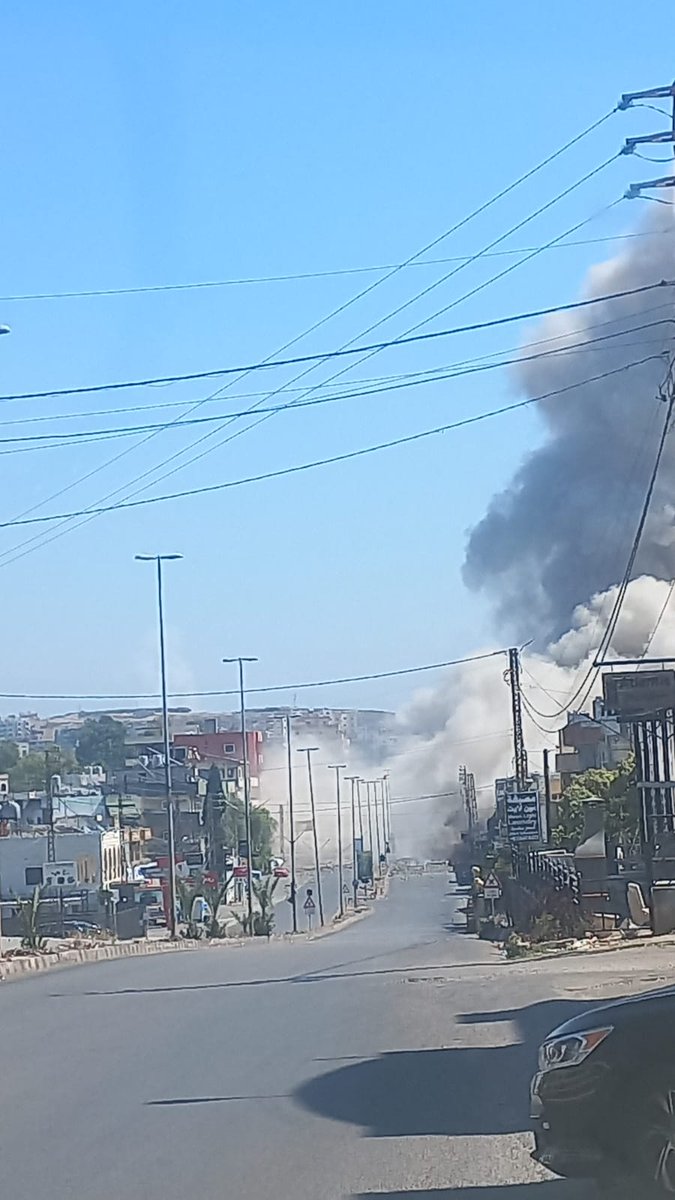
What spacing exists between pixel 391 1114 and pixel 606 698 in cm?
1647

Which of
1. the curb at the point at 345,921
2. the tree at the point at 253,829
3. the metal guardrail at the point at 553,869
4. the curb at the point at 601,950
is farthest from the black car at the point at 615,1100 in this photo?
the tree at the point at 253,829

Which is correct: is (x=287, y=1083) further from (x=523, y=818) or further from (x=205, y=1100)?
(x=523, y=818)

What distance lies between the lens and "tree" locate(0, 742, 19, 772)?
130625 mm

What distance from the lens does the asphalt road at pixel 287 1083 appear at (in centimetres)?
905

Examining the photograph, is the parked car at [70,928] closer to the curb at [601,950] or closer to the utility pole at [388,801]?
the curb at [601,950]

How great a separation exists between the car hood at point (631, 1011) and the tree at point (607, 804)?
3381cm

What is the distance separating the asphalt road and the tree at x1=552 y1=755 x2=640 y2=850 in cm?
2125

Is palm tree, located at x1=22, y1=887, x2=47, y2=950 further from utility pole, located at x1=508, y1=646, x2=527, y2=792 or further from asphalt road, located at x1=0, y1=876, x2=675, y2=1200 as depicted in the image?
utility pole, located at x1=508, y1=646, x2=527, y2=792

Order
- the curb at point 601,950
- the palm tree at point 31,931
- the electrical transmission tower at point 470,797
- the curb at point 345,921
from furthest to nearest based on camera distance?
the electrical transmission tower at point 470,797, the curb at point 345,921, the palm tree at point 31,931, the curb at point 601,950

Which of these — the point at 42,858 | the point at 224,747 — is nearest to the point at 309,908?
the point at 42,858

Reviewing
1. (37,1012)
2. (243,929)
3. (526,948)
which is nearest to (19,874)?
(243,929)

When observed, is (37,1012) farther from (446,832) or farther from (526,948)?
(446,832)

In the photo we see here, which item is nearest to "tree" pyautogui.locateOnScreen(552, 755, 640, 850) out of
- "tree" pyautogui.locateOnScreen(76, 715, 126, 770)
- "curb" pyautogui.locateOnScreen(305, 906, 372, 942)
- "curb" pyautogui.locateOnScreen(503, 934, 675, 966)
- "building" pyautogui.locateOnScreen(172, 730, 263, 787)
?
"curb" pyautogui.locateOnScreen(305, 906, 372, 942)

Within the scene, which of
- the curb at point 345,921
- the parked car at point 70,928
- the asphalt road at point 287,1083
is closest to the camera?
the asphalt road at point 287,1083
